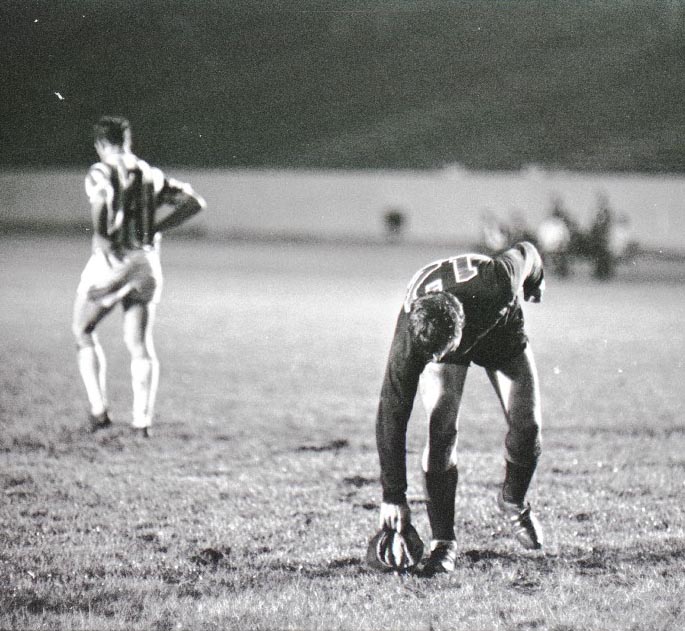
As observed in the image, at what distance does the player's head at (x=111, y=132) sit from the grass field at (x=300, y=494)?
5.76 ft

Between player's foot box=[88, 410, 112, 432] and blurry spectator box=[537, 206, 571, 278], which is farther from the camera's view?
blurry spectator box=[537, 206, 571, 278]

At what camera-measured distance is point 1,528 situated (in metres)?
4.11

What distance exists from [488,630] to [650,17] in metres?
37.9

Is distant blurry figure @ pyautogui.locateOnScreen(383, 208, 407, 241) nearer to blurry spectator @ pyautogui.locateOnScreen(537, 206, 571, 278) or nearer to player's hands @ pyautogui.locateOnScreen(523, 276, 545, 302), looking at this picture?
blurry spectator @ pyautogui.locateOnScreen(537, 206, 571, 278)

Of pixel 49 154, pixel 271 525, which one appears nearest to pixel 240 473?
pixel 271 525

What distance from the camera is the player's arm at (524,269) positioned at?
12.5 ft

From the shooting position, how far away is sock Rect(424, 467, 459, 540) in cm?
374

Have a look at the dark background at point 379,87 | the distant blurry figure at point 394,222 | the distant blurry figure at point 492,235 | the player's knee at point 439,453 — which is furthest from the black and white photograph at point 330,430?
the dark background at point 379,87

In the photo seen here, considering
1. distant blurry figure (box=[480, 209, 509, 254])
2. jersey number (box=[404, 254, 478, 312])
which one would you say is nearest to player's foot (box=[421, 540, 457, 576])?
jersey number (box=[404, 254, 478, 312])

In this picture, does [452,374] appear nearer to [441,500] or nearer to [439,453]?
[439,453]

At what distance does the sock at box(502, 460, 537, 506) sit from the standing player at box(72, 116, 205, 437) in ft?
8.59

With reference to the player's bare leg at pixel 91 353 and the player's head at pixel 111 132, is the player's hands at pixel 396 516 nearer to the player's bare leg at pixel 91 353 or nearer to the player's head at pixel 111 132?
the player's bare leg at pixel 91 353

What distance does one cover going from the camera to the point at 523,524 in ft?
13.1

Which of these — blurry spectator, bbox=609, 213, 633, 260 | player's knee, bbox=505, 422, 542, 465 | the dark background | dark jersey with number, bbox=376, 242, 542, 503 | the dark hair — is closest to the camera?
dark jersey with number, bbox=376, 242, 542, 503
